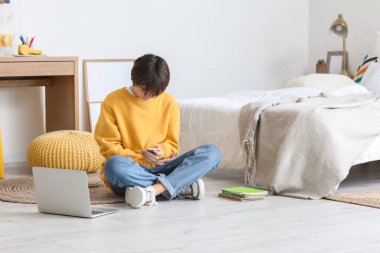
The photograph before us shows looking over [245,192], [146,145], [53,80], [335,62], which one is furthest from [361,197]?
[335,62]

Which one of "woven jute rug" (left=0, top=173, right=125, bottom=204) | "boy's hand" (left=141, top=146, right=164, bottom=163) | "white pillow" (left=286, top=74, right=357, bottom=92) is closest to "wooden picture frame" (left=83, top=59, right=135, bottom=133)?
"woven jute rug" (left=0, top=173, right=125, bottom=204)

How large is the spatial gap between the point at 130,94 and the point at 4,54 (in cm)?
150

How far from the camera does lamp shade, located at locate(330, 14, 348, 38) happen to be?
538 cm

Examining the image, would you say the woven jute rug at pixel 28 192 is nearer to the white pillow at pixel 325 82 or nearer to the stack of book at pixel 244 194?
the stack of book at pixel 244 194

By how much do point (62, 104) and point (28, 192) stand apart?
1162mm

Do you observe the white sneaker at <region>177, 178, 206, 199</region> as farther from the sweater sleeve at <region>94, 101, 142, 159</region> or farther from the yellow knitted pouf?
the yellow knitted pouf

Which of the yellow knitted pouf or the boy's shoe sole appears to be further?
the yellow knitted pouf

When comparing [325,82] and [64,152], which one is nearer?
[64,152]

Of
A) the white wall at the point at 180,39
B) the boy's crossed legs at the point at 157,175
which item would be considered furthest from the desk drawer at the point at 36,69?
the boy's crossed legs at the point at 157,175

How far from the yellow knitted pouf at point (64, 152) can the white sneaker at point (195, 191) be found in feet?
3.25

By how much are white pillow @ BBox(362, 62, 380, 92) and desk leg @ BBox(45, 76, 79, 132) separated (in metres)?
1.76

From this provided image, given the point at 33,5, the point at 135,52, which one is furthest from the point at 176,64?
the point at 33,5

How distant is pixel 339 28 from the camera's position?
17.7 feet

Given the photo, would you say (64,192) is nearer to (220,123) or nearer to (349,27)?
(220,123)
